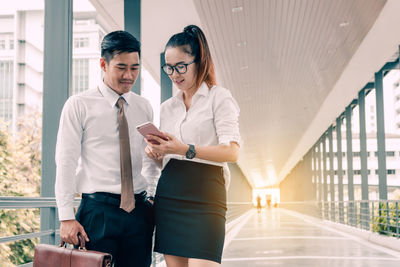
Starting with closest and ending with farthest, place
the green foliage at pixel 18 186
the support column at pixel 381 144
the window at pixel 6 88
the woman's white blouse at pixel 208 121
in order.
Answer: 1. the woman's white blouse at pixel 208 121
2. the support column at pixel 381 144
3. the green foliage at pixel 18 186
4. the window at pixel 6 88

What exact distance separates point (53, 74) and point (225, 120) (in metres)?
2.43

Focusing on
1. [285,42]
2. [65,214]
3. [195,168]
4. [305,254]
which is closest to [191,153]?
[195,168]

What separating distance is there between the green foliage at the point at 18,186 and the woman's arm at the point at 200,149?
8.22 meters

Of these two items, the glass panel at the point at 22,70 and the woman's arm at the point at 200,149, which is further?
the glass panel at the point at 22,70

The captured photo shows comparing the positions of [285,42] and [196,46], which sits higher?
[285,42]

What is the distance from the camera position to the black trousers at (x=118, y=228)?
1729mm

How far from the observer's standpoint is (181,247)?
1750mm

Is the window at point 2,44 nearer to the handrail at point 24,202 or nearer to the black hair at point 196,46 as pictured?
the handrail at point 24,202

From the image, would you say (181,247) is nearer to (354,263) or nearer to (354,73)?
(354,263)

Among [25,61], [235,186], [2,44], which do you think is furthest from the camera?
[2,44]

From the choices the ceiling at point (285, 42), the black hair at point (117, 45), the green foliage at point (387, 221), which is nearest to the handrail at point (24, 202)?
the black hair at point (117, 45)

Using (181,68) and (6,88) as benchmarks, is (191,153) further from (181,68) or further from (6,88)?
(6,88)

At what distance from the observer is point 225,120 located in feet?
5.84

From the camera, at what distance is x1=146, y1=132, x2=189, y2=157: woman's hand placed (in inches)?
63.9
